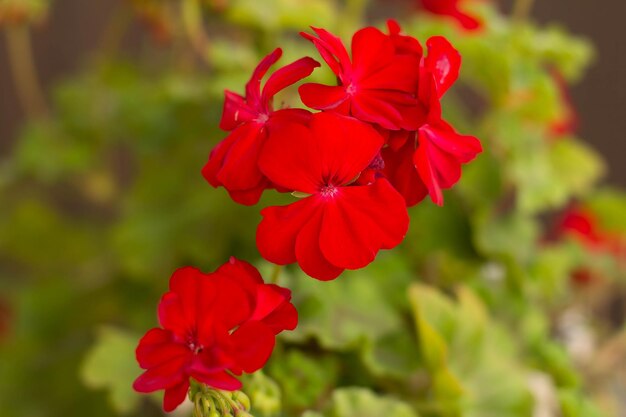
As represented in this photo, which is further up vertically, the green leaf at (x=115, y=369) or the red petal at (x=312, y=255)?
the green leaf at (x=115, y=369)

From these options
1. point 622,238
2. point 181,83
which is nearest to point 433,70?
point 181,83

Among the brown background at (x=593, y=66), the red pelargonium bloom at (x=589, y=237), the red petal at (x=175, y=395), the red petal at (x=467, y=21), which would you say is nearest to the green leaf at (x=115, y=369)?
the red petal at (x=175, y=395)

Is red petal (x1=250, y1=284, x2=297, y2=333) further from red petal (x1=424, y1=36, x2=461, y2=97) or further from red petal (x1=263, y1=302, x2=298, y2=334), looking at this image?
red petal (x1=424, y1=36, x2=461, y2=97)

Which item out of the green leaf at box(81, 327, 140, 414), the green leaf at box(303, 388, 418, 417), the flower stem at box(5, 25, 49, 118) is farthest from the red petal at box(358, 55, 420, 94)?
the flower stem at box(5, 25, 49, 118)

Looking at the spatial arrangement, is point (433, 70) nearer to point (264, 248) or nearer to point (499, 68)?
point (264, 248)

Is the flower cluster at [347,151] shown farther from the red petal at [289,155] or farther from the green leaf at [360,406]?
the green leaf at [360,406]

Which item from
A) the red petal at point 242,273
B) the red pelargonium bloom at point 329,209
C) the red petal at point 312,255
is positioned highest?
the red pelargonium bloom at point 329,209

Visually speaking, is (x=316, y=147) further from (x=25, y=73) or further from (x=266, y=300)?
(x=25, y=73)
